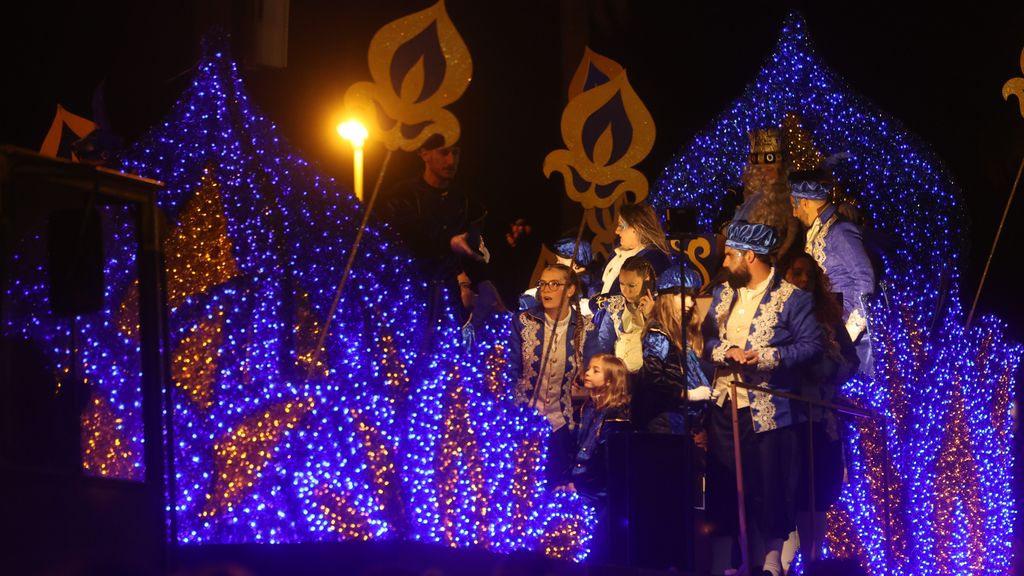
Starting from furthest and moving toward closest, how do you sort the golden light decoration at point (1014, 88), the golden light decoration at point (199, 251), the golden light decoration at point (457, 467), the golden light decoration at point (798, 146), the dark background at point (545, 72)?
1. the dark background at point (545, 72)
2. the golden light decoration at point (1014, 88)
3. the golden light decoration at point (798, 146)
4. the golden light decoration at point (457, 467)
5. the golden light decoration at point (199, 251)

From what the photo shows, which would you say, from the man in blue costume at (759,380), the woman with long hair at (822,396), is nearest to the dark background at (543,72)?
the woman with long hair at (822,396)

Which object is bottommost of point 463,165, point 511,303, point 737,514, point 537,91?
point 737,514

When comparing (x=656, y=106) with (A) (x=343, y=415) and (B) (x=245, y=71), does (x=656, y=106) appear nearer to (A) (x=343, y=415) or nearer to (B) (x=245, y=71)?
(B) (x=245, y=71)

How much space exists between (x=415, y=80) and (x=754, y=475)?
2.60m

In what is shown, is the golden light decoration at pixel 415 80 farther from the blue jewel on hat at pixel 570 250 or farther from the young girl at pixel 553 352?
the blue jewel on hat at pixel 570 250

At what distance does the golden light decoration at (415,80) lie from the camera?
699 cm

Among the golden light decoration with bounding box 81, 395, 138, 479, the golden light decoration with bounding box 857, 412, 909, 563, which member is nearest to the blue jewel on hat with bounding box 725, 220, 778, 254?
the golden light decoration with bounding box 857, 412, 909, 563

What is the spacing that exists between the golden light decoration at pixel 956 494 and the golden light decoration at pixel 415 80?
142 inches

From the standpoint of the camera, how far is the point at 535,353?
7.79m

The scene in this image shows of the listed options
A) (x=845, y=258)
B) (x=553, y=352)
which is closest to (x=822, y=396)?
(x=845, y=258)

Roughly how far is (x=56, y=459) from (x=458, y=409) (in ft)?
7.52

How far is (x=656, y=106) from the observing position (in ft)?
→ 34.0

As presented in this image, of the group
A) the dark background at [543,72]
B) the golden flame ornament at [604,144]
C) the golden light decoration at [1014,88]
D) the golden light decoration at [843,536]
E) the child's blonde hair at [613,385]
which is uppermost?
the dark background at [543,72]

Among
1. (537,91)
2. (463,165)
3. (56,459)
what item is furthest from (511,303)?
(56,459)
